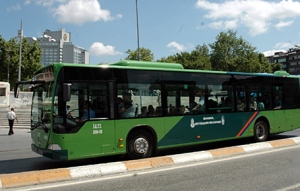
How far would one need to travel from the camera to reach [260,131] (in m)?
12.5

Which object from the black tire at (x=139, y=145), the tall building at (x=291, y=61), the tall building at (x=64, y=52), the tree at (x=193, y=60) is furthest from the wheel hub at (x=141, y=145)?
the tall building at (x=291, y=61)

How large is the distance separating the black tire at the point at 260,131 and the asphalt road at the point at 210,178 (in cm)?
377

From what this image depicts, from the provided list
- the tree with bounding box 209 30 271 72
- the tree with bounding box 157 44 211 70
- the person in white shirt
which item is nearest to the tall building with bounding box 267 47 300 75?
the tree with bounding box 209 30 271 72

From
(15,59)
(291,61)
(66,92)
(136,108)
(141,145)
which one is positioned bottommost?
(141,145)

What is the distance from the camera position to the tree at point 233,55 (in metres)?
69.6

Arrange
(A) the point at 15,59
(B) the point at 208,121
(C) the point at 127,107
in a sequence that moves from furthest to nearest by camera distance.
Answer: (A) the point at 15,59, (B) the point at 208,121, (C) the point at 127,107

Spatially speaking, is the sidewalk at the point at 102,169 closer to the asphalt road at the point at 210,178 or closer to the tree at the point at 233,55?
the asphalt road at the point at 210,178

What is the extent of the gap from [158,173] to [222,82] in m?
5.25

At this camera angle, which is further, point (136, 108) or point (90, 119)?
point (136, 108)

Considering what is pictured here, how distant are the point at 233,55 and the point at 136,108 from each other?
6723 cm

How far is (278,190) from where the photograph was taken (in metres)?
5.54

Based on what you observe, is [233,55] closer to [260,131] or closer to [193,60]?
[193,60]

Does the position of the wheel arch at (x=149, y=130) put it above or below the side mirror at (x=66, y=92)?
below

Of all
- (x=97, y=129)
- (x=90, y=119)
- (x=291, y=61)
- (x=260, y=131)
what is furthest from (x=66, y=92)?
(x=291, y=61)
